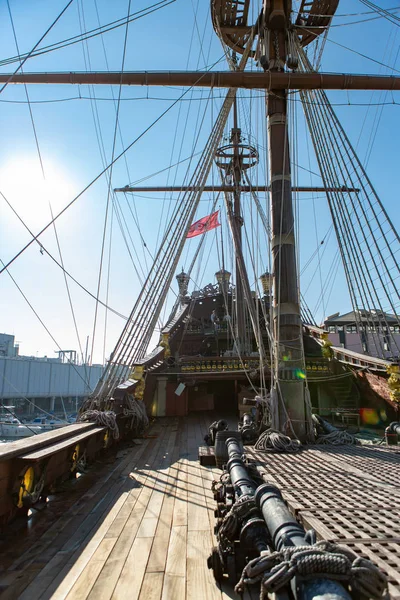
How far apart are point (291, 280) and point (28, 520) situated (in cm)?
466

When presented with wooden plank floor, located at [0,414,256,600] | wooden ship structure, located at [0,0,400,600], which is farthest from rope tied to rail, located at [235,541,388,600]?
wooden plank floor, located at [0,414,256,600]

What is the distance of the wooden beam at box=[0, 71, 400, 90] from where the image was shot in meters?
7.01

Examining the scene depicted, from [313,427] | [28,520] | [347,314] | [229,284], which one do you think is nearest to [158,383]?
[313,427]

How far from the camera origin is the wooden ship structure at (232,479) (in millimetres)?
1844

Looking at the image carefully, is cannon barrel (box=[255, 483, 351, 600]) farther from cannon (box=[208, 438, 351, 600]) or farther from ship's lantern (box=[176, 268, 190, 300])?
ship's lantern (box=[176, 268, 190, 300])

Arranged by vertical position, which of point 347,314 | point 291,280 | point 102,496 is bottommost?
point 102,496

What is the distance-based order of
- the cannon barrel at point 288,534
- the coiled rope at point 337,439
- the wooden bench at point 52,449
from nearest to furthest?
the cannon barrel at point 288,534 → the wooden bench at point 52,449 → the coiled rope at point 337,439

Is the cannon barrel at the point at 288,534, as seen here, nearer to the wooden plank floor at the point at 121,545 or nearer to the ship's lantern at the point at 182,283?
the wooden plank floor at the point at 121,545

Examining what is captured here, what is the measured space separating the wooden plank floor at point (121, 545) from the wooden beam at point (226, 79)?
6.93 m

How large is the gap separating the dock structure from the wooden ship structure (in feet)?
0.04

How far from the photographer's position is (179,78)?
7.96 m

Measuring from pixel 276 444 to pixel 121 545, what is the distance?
252 cm

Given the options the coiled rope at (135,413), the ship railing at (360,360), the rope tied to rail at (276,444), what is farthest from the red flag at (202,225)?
the rope tied to rail at (276,444)

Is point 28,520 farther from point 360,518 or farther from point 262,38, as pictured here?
point 262,38
